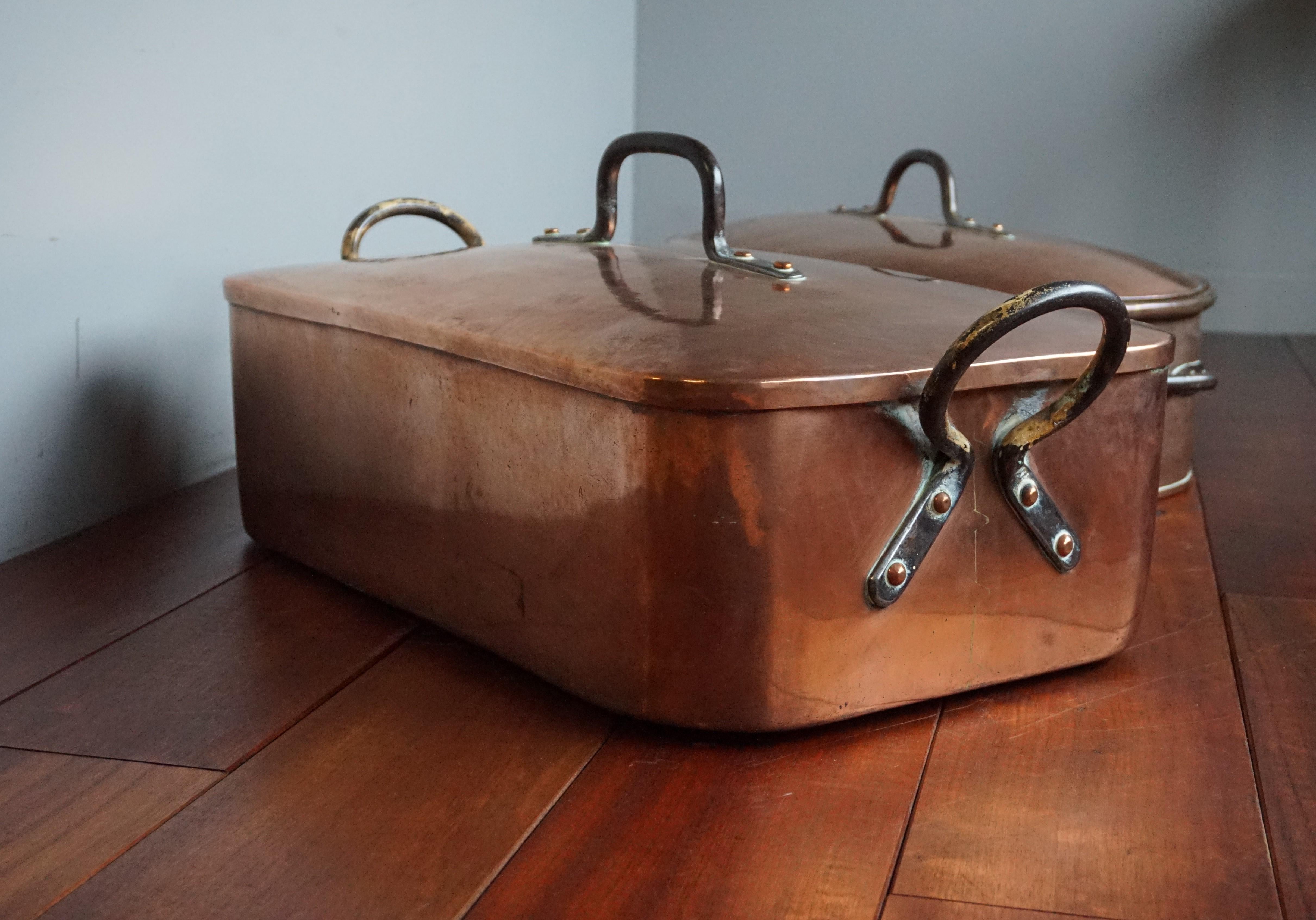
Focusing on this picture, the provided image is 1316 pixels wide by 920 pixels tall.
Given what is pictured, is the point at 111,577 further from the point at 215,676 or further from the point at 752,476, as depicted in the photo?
the point at 752,476

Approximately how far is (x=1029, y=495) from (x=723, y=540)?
0.20 m

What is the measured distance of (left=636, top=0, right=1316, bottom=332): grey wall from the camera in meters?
2.48

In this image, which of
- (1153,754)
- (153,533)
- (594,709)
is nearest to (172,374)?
(153,533)

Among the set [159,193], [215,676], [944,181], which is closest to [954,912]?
[215,676]

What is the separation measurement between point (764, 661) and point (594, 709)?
0.13 m

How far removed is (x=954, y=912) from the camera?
1.94 feet

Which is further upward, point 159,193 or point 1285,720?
point 159,193

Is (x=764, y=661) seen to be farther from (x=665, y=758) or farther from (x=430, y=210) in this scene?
(x=430, y=210)

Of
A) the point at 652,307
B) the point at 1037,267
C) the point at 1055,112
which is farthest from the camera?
the point at 1055,112

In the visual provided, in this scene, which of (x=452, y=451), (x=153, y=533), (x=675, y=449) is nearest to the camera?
(x=675, y=449)

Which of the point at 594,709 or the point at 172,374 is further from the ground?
the point at 172,374

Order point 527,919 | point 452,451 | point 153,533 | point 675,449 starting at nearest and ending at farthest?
point 527,919 → point 675,449 → point 452,451 → point 153,533

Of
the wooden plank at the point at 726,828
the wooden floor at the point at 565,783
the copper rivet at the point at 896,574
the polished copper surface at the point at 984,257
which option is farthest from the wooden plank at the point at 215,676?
the polished copper surface at the point at 984,257

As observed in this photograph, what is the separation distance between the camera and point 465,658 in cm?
87
